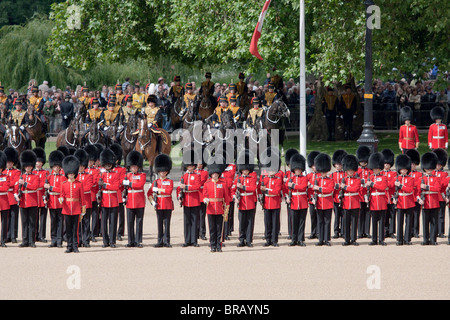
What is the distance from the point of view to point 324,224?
46.8 ft

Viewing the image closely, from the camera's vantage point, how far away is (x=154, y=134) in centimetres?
2161

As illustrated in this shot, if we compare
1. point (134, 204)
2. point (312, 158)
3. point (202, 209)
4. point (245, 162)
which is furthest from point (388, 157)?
point (134, 204)

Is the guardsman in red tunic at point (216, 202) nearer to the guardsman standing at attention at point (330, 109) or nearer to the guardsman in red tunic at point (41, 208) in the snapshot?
the guardsman in red tunic at point (41, 208)

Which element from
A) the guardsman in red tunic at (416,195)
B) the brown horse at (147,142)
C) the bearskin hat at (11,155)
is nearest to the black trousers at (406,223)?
the guardsman in red tunic at (416,195)

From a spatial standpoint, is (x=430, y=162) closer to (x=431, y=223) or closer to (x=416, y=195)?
(x=416, y=195)

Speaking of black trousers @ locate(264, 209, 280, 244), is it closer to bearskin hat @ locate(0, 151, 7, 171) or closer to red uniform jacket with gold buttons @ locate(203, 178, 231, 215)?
red uniform jacket with gold buttons @ locate(203, 178, 231, 215)

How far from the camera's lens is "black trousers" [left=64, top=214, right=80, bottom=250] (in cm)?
1370

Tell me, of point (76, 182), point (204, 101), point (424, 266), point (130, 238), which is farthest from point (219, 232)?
point (204, 101)

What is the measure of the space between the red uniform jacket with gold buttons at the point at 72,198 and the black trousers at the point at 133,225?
2.60ft

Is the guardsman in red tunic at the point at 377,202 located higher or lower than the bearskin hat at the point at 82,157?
lower

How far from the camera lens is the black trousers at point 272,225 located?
46.5 feet

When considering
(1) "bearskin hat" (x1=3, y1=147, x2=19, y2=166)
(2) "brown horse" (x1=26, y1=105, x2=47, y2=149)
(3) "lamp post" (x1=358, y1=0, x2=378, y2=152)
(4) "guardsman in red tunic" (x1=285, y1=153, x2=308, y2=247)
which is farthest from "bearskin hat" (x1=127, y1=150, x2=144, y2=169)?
(2) "brown horse" (x1=26, y1=105, x2=47, y2=149)

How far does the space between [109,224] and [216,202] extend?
69.1 inches

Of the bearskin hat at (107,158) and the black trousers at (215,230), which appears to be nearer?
the black trousers at (215,230)
